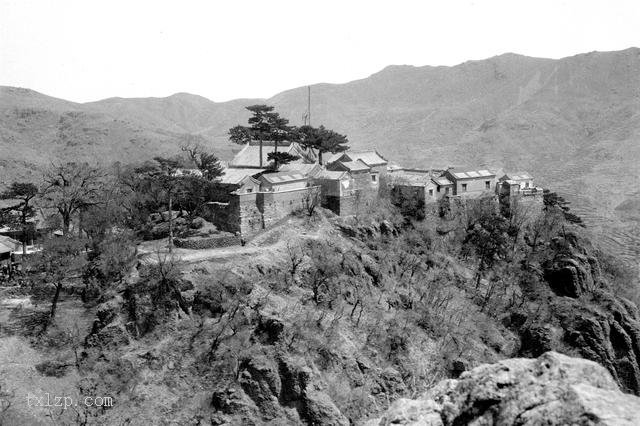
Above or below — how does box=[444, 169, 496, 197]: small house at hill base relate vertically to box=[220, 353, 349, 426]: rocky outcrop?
above

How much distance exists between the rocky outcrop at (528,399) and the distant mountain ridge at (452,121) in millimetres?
74147

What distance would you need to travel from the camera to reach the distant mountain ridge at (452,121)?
92750 millimetres

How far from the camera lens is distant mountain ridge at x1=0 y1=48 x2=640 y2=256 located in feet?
304

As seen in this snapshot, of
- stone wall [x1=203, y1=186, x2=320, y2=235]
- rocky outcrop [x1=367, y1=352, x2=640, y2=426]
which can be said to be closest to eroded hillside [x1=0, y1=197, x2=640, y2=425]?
stone wall [x1=203, y1=186, x2=320, y2=235]

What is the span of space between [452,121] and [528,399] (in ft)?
483

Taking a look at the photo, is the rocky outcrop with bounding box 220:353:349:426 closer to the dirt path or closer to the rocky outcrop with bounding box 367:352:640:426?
the dirt path

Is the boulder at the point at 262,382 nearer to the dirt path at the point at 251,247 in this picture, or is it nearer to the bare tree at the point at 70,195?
the dirt path at the point at 251,247

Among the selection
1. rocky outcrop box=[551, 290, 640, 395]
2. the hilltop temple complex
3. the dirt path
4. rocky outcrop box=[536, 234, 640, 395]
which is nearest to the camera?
the dirt path

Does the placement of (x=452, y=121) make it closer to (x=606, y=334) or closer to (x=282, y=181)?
(x=606, y=334)

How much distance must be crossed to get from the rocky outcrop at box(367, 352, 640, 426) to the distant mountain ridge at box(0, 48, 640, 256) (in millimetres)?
74147

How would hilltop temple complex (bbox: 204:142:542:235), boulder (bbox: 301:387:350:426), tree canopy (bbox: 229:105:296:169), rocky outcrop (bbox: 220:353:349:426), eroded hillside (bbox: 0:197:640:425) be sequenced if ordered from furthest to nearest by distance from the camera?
tree canopy (bbox: 229:105:296:169) < hilltop temple complex (bbox: 204:142:542:235) < eroded hillside (bbox: 0:197:640:425) < boulder (bbox: 301:387:350:426) < rocky outcrop (bbox: 220:353:349:426)

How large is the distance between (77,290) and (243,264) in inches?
430

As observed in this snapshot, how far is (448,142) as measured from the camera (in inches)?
5320

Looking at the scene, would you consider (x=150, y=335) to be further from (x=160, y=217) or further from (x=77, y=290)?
(x=160, y=217)
